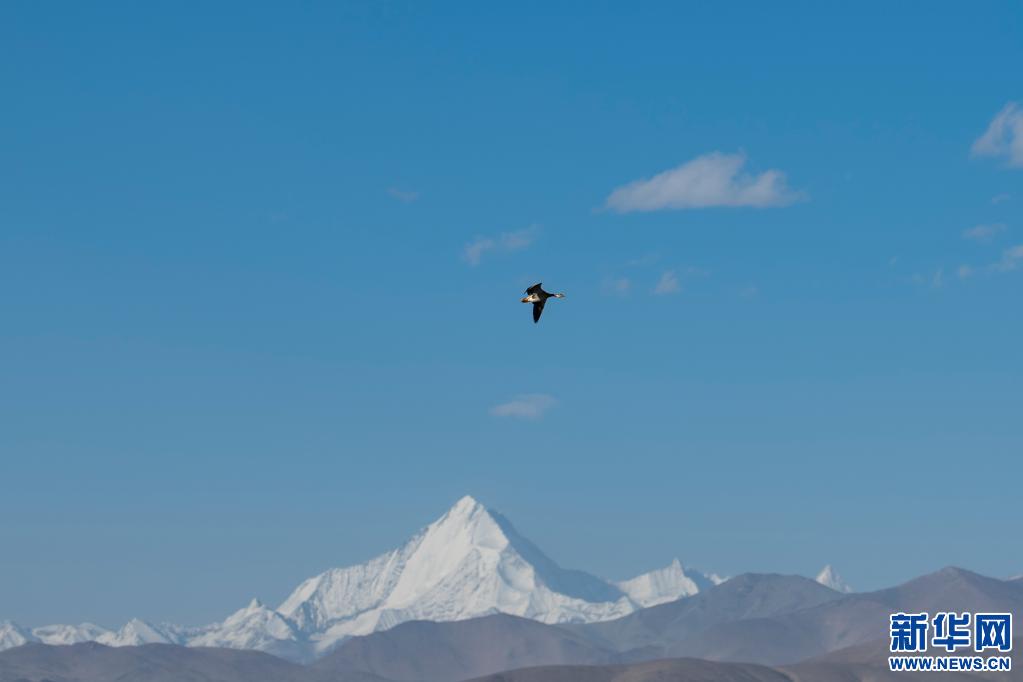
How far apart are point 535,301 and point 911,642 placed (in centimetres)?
11224

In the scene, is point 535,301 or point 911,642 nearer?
point 535,301

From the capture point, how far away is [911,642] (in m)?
199

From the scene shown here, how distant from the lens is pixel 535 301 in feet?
338
